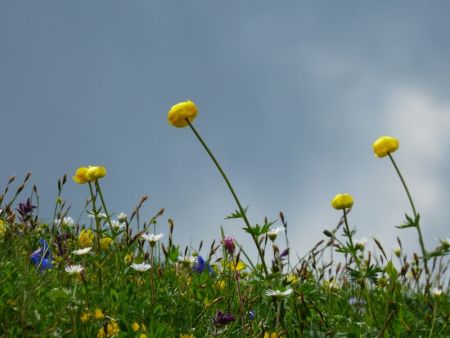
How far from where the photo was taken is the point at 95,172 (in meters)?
4.95

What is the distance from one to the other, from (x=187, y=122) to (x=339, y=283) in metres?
3.09

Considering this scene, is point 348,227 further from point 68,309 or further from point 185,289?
point 68,309

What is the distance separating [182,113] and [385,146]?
149 cm

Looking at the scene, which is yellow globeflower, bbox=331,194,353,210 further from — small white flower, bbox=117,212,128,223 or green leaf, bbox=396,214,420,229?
small white flower, bbox=117,212,128,223

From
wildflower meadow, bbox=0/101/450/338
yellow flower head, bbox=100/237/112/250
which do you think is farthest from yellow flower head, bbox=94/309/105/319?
yellow flower head, bbox=100/237/112/250

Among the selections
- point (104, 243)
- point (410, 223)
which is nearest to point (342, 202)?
point (410, 223)

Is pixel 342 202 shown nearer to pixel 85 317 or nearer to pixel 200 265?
pixel 200 265

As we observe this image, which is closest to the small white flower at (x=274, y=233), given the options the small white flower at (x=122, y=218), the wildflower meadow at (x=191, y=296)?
the wildflower meadow at (x=191, y=296)

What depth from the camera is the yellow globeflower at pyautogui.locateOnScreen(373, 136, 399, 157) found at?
4.75 m

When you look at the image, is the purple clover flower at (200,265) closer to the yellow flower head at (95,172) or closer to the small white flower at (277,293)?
the yellow flower head at (95,172)

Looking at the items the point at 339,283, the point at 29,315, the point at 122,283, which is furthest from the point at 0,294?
the point at 339,283

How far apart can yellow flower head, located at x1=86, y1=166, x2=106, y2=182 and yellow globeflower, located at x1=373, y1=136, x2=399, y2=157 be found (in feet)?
6.38

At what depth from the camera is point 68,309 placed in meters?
3.41

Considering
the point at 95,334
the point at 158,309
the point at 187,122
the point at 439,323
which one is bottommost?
the point at 95,334
